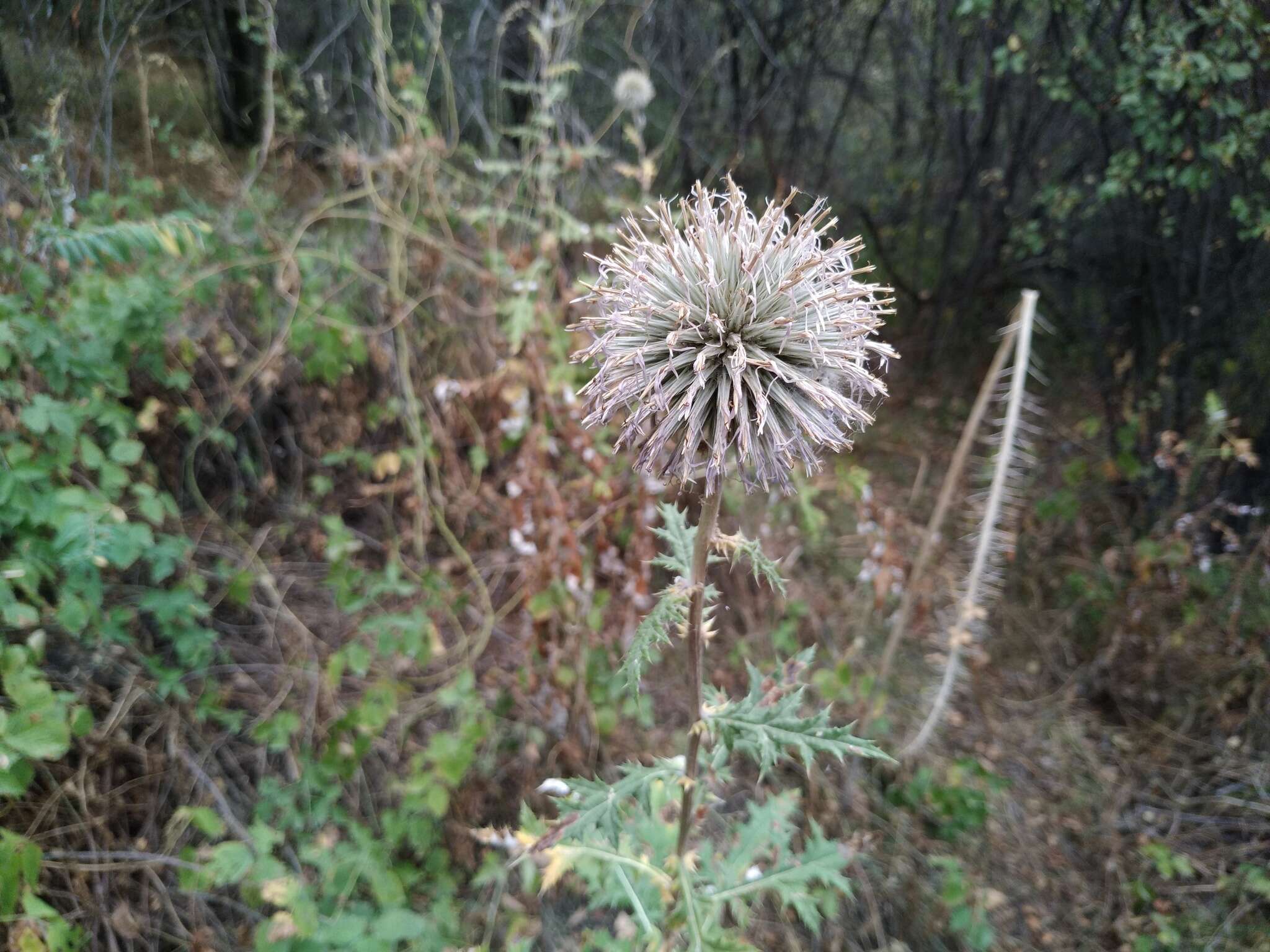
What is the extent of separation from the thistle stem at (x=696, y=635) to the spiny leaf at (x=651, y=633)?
52 mm

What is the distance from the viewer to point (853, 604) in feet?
11.9

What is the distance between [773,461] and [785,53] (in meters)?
4.17

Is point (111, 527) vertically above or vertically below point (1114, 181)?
below

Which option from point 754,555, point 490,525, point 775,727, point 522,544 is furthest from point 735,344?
point 490,525

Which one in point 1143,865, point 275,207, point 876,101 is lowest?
point 1143,865

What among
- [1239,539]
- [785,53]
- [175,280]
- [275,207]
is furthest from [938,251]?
[175,280]

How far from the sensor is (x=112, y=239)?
7.05ft

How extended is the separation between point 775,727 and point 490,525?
2.12 m

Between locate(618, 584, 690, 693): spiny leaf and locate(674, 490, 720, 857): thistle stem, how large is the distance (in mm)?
52

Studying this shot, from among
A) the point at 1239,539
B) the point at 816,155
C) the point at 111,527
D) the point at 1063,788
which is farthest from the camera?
the point at 816,155

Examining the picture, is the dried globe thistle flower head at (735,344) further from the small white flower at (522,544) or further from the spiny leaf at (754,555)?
the small white flower at (522,544)

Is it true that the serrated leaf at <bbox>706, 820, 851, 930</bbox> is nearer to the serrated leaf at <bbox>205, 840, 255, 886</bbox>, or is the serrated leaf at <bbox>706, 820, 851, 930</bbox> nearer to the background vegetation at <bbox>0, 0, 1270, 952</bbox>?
the background vegetation at <bbox>0, 0, 1270, 952</bbox>

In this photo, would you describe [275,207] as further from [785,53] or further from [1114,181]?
[1114,181]

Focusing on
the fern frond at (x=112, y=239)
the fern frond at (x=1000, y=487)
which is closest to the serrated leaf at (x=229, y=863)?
the fern frond at (x=112, y=239)
